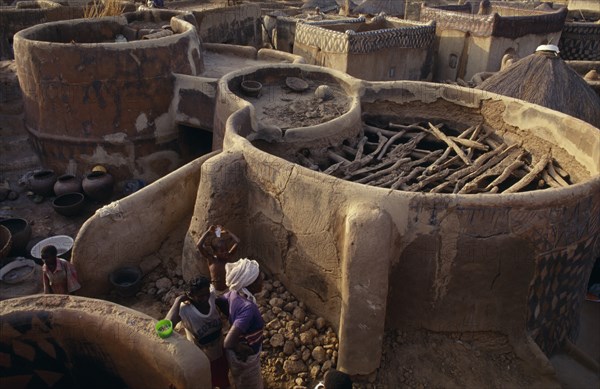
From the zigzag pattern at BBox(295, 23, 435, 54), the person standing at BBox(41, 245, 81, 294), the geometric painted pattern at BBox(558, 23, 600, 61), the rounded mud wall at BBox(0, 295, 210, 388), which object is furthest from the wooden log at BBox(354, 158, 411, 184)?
the geometric painted pattern at BBox(558, 23, 600, 61)

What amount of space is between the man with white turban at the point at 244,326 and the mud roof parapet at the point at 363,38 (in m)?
9.32

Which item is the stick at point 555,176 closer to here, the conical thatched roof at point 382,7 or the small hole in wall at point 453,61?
the small hole in wall at point 453,61

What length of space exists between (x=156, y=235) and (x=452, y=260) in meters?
3.83

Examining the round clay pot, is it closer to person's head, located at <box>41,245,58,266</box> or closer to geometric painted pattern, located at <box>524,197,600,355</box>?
person's head, located at <box>41,245,58,266</box>

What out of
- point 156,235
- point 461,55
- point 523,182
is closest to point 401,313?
point 523,182

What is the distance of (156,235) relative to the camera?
652 centimetres

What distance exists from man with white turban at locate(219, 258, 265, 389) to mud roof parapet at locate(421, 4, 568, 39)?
39.1 ft

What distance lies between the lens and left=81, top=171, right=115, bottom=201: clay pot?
9633mm

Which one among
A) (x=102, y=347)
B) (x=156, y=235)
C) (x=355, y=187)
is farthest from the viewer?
(x=156, y=235)

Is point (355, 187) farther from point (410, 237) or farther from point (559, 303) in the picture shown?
point (559, 303)

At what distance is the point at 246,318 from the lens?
3932mm

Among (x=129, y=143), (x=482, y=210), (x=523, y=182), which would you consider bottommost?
(x=129, y=143)

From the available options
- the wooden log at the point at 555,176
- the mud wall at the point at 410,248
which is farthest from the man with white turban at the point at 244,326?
the wooden log at the point at 555,176

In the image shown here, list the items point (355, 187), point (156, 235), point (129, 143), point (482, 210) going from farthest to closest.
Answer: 1. point (129, 143)
2. point (156, 235)
3. point (355, 187)
4. point (482, 210)
